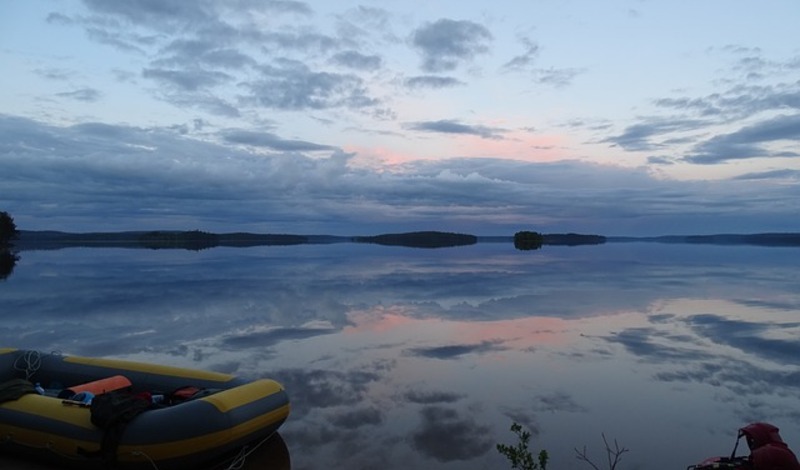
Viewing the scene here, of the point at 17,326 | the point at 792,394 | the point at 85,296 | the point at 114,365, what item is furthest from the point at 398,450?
the point at 85,296

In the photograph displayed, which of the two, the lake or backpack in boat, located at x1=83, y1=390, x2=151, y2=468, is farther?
the lake

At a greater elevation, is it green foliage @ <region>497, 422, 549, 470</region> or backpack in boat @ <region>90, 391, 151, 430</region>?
green foliage @ <region>497, 422, 549, 470</region>

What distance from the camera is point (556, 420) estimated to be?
267 inches

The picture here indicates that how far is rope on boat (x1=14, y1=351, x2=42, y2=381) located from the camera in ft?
24.3

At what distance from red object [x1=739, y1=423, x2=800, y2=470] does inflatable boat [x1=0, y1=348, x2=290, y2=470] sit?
13.9ft

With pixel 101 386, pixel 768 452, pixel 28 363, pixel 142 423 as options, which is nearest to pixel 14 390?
pixel 101 386

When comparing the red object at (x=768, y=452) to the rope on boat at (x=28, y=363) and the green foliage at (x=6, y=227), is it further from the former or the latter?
the green foliage at (x=6, y=227)

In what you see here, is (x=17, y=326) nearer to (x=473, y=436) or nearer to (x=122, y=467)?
(x=122, y=467)

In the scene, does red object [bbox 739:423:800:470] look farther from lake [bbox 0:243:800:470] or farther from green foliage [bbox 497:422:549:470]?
green foliage [bbox 497:422:549:470]

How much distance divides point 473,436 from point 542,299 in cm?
1202

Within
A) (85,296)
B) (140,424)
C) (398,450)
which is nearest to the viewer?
(140,424)

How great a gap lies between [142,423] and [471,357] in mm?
5792

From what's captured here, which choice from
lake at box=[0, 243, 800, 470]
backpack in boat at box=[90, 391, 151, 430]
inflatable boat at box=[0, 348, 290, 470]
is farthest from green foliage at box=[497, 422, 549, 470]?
backpack in boat at box=[90, 391, 151, 430]

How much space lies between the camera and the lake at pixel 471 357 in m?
6.27
